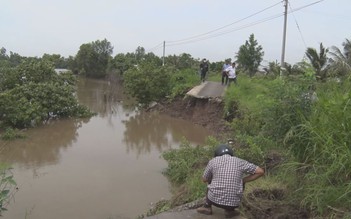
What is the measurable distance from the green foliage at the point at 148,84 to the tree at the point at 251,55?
1499 cm

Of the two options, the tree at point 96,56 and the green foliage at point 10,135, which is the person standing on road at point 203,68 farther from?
the tree at point 96,56

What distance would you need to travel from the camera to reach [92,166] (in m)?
11.9

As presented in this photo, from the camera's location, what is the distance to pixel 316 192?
4398mm

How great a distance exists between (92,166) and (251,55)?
29.4 metres

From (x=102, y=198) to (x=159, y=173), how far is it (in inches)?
94.1

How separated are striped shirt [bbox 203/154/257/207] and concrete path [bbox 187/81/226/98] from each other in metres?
14.9

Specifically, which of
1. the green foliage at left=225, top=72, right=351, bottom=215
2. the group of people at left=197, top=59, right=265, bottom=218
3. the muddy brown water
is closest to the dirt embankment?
the muddy brown water

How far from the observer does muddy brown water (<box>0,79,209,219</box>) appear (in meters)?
8.75

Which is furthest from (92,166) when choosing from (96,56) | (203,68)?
(96,56)

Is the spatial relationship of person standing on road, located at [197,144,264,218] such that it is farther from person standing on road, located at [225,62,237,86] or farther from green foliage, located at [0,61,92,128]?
person standing on road, located at [225,62,237,86]

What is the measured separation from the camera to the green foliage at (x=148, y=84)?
82.3 ft

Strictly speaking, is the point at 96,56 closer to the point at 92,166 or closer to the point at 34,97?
the point at 34,97

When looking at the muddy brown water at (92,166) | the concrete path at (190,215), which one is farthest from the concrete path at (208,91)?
the concrete path at (190,215)

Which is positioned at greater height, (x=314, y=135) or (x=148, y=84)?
(x=148, y=84)
